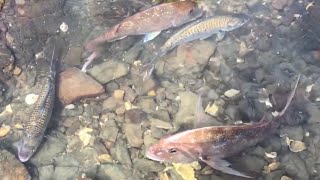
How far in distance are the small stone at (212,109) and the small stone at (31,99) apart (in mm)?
2850

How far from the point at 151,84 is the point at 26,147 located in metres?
2.19

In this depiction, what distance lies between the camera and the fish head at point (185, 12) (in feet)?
19.9

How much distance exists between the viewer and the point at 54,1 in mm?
6988

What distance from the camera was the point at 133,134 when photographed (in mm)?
5688

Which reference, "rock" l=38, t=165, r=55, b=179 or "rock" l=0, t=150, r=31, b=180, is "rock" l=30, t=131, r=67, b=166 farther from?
"rock" l=0, t=150, r=31, b=180

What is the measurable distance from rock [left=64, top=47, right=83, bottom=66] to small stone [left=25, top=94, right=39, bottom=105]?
0.83 meters

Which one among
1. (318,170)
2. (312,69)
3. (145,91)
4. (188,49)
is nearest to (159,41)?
(188,49)

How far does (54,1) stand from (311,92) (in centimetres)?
488

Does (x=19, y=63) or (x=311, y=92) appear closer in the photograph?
(x=311, y=92)

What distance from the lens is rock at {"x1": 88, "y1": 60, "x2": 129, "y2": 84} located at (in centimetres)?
634

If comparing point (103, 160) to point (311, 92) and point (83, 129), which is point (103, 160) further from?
point (311, 92)

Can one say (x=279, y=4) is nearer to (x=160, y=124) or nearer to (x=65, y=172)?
(x=160, y=124)

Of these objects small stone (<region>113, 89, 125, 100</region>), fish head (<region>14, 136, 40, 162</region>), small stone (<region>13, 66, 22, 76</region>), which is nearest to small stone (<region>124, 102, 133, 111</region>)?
small stone (<region>113, 89, 125, 100</region>)

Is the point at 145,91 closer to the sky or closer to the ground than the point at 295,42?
closer to the ground
